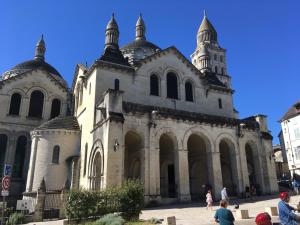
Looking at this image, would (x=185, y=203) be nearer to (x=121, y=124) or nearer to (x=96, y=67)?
(x=121, y=124)

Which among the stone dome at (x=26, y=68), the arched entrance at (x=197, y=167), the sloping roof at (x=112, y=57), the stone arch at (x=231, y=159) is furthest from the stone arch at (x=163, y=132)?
the stone dome at (x=26, y=68)

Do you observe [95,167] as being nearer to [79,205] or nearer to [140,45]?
[79,205]

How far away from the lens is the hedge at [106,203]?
49.3 ft

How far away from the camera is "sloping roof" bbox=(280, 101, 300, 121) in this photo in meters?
45.9

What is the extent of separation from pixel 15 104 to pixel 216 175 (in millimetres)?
23168

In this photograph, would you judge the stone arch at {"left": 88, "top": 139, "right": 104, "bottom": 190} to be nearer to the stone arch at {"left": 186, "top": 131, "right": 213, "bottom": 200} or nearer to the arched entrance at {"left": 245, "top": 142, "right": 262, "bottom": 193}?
the stone arch at {"left": 186, "top": 131, "right": 213, "bottom": 200}

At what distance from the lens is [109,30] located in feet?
104

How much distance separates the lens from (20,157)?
3150 centimetres

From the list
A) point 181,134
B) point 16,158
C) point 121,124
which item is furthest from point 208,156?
point 16,158

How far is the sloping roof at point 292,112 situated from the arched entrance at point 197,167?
25.3m

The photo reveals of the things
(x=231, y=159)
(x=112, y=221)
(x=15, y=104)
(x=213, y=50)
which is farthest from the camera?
(x=213, y=50)

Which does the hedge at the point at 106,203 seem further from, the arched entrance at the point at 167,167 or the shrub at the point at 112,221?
the arched entrance at the point at 167,167

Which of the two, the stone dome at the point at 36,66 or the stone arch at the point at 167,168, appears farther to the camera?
the stone dome at the point at 36,66

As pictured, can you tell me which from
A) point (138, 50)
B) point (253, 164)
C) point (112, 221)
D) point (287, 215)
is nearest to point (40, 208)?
point (112, 221)
